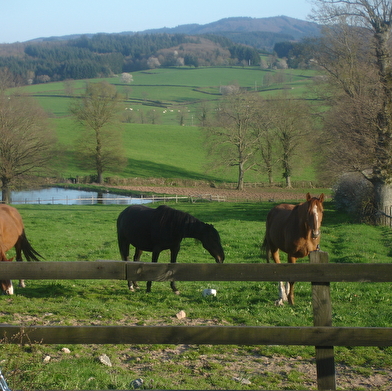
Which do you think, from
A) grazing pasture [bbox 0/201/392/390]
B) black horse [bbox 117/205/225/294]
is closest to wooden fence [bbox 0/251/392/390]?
grazing pasture [bbox 0/201/392/390]

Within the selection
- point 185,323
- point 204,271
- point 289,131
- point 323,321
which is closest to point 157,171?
point 289,131

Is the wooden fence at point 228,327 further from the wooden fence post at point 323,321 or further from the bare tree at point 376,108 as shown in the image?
the bare tree at point 376,108

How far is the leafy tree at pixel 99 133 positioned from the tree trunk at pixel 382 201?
40.0 metres

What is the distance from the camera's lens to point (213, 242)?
31.4 ft

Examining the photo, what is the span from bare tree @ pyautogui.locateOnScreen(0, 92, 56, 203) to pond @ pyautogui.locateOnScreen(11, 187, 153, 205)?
3600mm

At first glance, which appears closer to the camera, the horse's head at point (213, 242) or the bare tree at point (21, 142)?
the horse's head at point (213, 242)

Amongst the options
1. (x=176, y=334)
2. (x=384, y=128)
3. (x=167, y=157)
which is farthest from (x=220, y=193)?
(x=176, y=334)

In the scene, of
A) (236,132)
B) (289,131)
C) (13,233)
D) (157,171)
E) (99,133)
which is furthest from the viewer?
(157,171)

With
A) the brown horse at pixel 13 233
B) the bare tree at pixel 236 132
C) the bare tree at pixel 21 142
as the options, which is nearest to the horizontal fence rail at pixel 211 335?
the brown horse at pixel 13 233

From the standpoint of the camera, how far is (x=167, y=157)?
73.5 metres

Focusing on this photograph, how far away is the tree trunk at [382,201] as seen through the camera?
2480 centimetres

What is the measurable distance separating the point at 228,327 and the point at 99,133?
58312mm

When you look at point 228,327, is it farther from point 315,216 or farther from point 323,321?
point 315,216

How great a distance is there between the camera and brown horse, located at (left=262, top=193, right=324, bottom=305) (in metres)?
8.51
